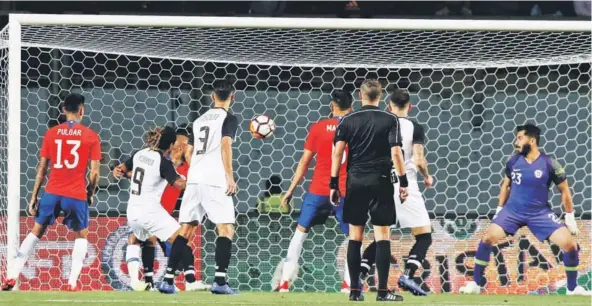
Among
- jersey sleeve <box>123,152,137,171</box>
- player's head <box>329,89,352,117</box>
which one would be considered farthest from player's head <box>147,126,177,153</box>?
player's head <box>329,89,352,117</box>

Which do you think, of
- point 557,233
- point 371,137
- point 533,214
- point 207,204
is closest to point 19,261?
point 207,204

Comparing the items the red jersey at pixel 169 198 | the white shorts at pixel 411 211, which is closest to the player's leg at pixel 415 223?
the white shorts at pixel 411 211

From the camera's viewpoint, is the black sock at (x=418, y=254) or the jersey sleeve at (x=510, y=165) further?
the jersey sleeve at (x=510, y=165)

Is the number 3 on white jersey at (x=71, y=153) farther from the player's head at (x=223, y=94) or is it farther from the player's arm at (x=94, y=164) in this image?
the player's head at (x=223, y=94)

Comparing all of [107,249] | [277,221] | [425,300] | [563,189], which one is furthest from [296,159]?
[425,300]

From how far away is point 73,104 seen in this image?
10.3 metres

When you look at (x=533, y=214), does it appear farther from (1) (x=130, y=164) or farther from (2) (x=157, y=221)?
(1) (x=130, y=164)

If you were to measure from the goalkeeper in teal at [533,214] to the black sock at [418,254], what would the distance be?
2.53 ft

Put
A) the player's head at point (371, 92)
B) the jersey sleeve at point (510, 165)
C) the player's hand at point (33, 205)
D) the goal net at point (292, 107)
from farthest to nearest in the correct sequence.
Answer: the goal net at point (292, 107), the jersey sleeve at point (510, 165), the player's hand at point (33, 205), the player's head at point (371, 92)

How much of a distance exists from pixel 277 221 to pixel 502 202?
2521mm

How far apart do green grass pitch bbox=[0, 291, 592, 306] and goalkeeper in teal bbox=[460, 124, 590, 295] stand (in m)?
1.01

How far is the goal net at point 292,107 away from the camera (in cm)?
1100

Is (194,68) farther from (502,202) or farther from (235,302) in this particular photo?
(235,302)

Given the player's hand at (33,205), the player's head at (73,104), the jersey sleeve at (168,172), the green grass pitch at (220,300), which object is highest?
the player's head at (73,104)
